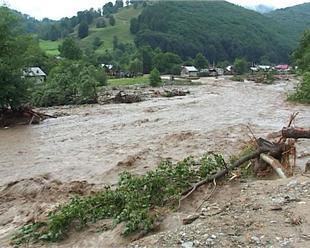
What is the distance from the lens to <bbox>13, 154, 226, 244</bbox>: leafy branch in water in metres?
8.14

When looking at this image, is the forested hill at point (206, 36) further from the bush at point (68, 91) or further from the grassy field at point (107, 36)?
the bush at point (68, 91)

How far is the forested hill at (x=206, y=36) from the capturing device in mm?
152250

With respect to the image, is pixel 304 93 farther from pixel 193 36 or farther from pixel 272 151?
pixel 193 36

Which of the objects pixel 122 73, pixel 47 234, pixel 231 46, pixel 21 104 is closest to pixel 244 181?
pixel 47 234

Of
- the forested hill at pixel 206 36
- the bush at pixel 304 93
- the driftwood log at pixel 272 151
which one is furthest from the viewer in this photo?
the forested hill at pixel 206 36

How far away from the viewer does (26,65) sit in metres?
31.2

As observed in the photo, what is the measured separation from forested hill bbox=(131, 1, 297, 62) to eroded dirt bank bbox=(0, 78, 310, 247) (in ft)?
393

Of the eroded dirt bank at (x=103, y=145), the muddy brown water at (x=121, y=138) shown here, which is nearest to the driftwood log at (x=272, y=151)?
the eroded dirt bank at (x=103, y=145)

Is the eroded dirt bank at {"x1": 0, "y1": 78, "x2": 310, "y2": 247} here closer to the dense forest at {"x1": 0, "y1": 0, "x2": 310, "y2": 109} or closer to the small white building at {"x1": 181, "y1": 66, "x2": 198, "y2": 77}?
the dense forest at {"x1": 0, "y1": 0, "x2": 310, "y2": 109}

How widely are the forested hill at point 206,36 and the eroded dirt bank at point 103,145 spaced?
119774 mm

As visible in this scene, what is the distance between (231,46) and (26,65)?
13908 cm

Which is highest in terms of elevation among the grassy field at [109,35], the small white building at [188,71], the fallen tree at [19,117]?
the grassy field at [109,35]

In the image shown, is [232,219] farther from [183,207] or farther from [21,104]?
[21,104]

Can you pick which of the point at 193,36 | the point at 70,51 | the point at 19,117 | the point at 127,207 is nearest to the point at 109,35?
the point at 193,36
